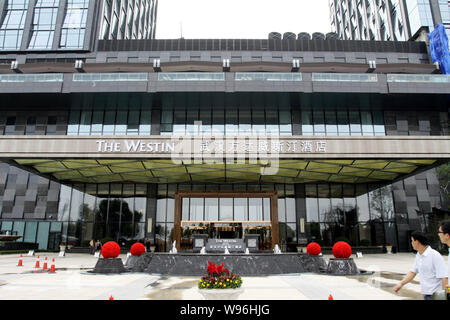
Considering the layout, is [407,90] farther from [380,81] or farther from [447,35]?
[447,35]

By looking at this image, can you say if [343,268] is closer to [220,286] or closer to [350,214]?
[220,286]

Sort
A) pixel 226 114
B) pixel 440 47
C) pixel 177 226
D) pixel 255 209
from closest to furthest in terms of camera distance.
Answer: pixel 177 226 → pixel 255 209 → pixel 226 114 → pixel 440 47

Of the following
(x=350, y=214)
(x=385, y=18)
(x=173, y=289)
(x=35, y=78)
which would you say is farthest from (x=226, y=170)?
(x=385, y=18)

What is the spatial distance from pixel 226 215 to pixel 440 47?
32.9 metres

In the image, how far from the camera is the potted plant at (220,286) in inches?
294

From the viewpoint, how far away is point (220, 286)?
7.68 metres

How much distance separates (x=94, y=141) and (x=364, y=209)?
28135 mm

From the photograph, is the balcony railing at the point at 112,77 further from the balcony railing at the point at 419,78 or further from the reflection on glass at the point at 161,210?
the balcony railing at the point at 419,78

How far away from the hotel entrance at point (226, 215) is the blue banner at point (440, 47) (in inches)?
1034

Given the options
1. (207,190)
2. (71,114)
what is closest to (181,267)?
(207,190)

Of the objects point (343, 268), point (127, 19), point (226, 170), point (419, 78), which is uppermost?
point (127, 19)

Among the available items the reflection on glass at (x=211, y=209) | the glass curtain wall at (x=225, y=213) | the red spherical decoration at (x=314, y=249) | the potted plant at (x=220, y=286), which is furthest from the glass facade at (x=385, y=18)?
the potted plant at (x=220, y=286)

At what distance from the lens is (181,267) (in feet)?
55.8
